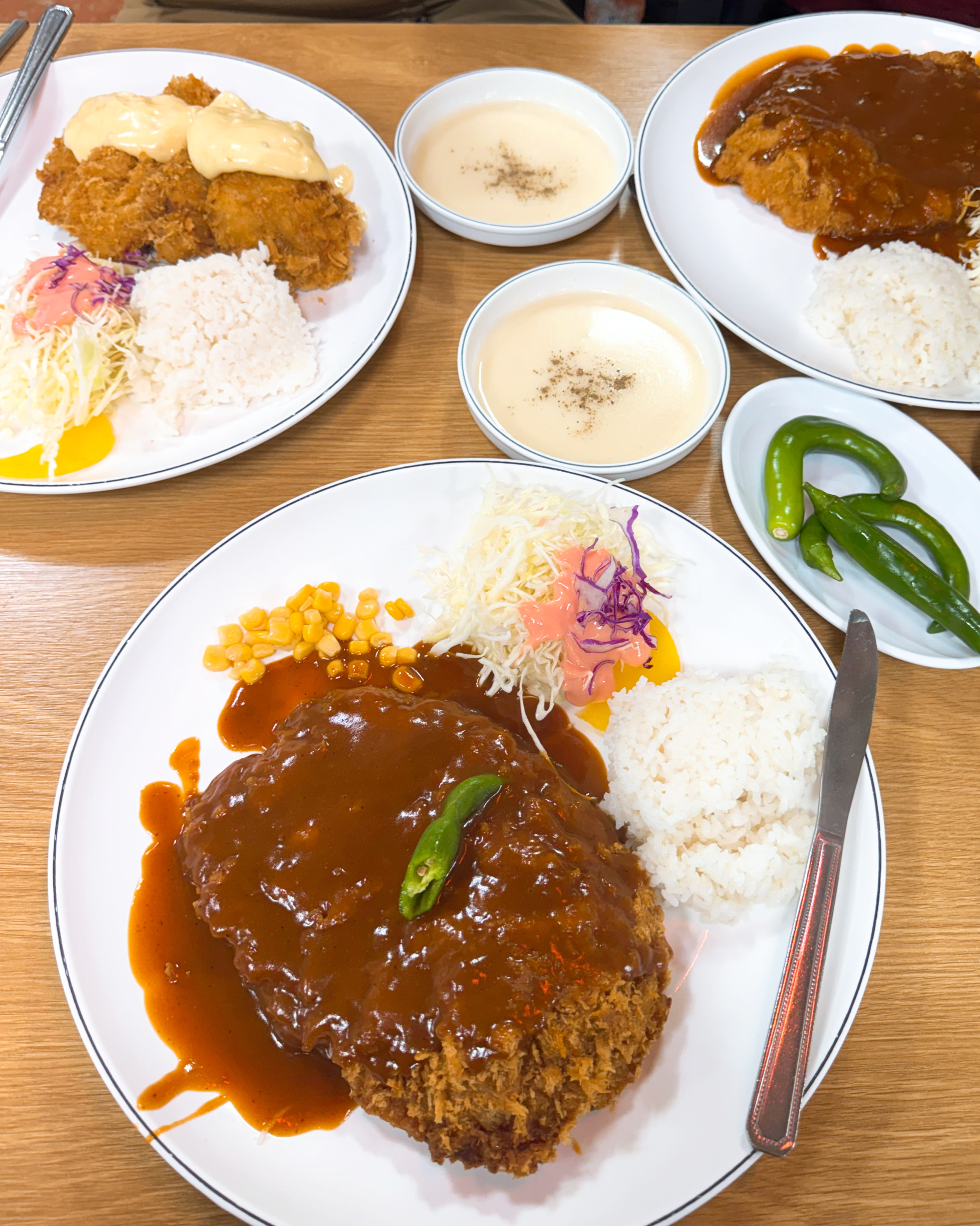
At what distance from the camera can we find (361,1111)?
1844 mm

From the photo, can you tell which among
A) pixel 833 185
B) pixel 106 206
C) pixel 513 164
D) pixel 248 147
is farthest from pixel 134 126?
pixel 833 185

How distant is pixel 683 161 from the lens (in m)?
3.45

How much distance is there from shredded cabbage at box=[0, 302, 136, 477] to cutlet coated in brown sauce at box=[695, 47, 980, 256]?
254 centimetres

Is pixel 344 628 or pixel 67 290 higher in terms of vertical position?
pixel 67 290

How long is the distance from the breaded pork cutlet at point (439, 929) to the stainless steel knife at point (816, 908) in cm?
28

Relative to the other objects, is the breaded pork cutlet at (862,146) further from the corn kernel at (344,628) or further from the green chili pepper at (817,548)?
the corn kernel at (344,628)

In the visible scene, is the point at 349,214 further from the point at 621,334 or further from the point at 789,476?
the point at 789,476

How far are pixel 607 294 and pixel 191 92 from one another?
1861 millimetres

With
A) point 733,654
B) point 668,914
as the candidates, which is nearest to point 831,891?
point 668,914

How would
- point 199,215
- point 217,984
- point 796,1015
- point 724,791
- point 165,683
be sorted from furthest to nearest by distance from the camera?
point 199,215 < point 165,683 < point 724,791 < point 217,984 < point 796,1015

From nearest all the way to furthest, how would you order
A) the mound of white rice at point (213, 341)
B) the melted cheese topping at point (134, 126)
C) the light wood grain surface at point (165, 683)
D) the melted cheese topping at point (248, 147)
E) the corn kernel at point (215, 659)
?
the light wood grain surface at point (165, 683) → the corn kernel at point (215, 659) → the mound of white rice at point (213, 341) → the melted cheese topping at point (248, 147) → the melted cheese topping at point (134, 126)

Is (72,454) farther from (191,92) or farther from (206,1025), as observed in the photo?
(206,1025)

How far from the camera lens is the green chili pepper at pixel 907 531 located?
2537mm

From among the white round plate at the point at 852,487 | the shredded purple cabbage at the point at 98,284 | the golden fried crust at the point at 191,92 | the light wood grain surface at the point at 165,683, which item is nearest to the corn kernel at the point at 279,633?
the light wood grain surface at the point at 165,683
